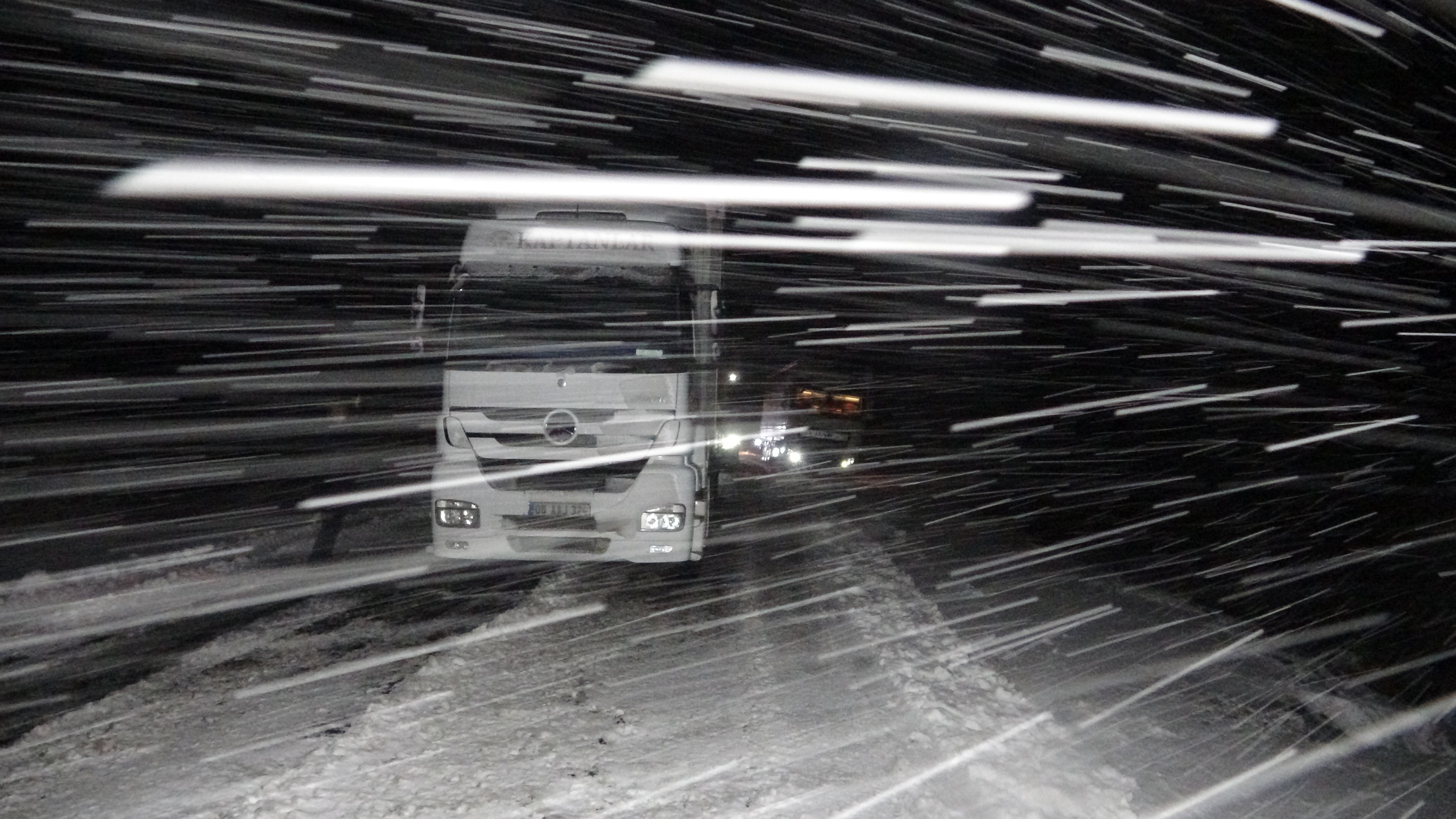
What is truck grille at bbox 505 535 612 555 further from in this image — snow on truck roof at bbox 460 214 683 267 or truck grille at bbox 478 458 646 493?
snow on truck roof at bbox 460 214 683 267

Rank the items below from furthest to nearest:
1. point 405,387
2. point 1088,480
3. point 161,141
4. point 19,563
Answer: point 405,387 < point 161,141 < point 1088,480 < point 19,563

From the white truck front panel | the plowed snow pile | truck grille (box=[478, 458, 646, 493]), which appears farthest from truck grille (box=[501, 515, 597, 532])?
the plowed snow pile

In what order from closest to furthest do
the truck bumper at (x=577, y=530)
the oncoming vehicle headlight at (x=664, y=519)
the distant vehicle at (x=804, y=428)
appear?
the truck bumper at (x=577, y=530) < the oncoming vehicle headlight at (x=664, y=519) < the distant vehicle at (x=804, y=428)

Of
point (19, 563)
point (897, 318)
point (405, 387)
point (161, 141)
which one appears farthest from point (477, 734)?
point (897, 318)

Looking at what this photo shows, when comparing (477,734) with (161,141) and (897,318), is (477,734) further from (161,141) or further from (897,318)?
(897,318)

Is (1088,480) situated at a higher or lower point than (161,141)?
lower

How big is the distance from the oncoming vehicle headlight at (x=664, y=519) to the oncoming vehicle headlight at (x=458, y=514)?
1.26 m

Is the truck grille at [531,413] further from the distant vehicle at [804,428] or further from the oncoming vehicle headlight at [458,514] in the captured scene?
the distant vehicle at [804,428]

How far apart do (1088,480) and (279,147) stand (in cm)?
1859

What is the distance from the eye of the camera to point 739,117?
2697cm

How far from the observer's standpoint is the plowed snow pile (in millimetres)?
3826

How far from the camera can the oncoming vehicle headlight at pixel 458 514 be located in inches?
279

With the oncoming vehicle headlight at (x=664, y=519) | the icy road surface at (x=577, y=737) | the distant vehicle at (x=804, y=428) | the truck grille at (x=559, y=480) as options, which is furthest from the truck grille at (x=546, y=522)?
the distant vehicle at (x=804, y=428)

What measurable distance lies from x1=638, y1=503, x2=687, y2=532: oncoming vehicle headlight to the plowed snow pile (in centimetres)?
70
